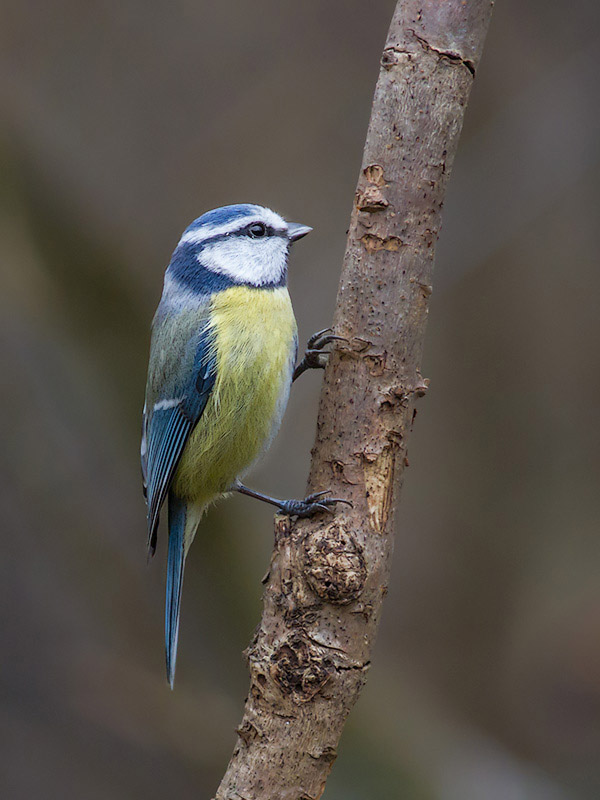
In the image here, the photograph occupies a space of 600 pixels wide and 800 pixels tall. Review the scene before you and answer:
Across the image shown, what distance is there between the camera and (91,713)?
2.92 m

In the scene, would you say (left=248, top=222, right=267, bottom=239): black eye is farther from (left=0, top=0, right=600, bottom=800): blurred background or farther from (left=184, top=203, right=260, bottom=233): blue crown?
(left=0, top=0, right=600, bottom=800): blurred background

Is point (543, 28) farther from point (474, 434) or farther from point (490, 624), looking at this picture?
point (490, 624)

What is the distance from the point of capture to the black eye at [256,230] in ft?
6.93

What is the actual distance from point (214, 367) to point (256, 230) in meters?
0.40

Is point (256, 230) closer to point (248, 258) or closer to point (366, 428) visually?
point (248, 258)

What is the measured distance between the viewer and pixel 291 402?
301cm

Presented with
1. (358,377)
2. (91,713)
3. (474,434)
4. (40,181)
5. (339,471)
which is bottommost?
(91,713)

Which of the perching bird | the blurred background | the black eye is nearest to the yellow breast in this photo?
A: the perching bird

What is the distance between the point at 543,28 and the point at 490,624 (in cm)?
219

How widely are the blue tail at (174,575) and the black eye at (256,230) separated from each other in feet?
2.28

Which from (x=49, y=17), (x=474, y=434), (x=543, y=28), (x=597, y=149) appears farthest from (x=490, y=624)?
(x=49, y=17)

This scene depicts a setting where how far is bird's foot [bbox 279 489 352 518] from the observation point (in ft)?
4.96

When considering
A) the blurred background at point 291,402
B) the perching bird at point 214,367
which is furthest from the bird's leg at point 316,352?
the blurred background at point 291,402

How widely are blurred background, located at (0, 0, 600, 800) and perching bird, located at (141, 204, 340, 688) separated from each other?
76 cm
